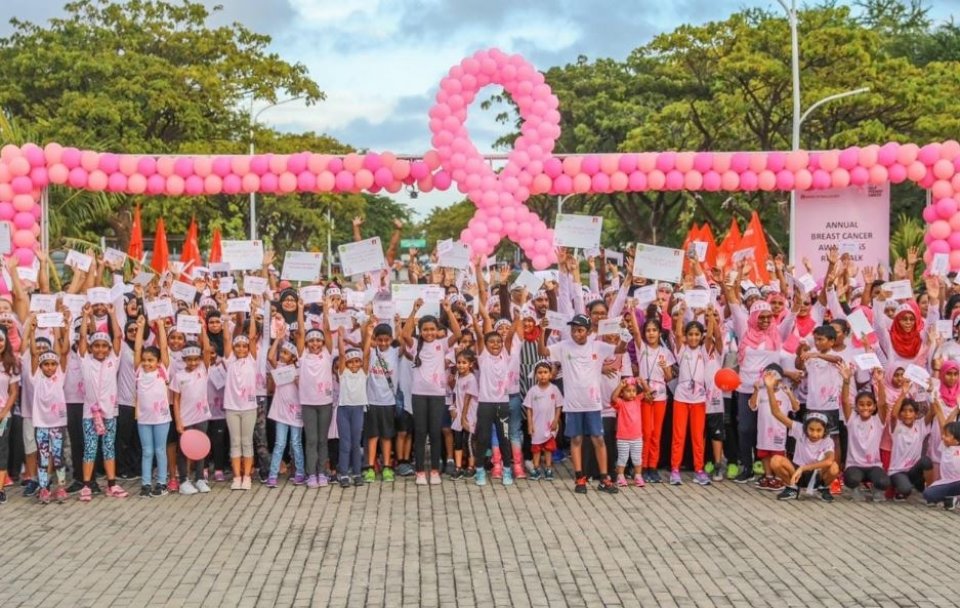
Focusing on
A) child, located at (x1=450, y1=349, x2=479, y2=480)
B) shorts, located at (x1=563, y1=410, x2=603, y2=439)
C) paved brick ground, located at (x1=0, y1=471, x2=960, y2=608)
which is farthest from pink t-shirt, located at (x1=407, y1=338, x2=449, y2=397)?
shorts, located at (x1=563, y1=410, x2=603, y2=439)

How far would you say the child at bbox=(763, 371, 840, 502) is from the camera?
9609 mm

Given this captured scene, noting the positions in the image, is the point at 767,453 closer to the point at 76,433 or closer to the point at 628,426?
the point at 628,426

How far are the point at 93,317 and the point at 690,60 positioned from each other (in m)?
22.3

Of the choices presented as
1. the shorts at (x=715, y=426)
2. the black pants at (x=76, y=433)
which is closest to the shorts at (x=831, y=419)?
the shorts at (x=715, y=426)

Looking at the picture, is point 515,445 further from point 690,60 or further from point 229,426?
point 690,60

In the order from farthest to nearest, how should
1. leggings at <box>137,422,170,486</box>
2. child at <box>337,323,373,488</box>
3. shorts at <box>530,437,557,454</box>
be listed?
1. shorts at <box>530,437,557,454</box>
2. child at <box>337,323,373,488</box>
3. leggings at <box>137,422,170,486</box>

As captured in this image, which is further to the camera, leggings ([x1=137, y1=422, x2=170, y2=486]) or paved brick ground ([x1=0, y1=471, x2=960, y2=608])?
leggings ([x1=137, y1=422, x2=170, y2=486])

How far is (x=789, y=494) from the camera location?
9.63 meters

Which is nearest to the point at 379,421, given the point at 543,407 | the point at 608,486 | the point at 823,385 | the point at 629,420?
the point at 543,407

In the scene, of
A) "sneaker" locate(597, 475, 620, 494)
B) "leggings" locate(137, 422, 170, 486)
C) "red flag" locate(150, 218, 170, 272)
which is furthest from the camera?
"red flag" locate(150, 218, 170, 272)

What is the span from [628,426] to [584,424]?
15.0 inches

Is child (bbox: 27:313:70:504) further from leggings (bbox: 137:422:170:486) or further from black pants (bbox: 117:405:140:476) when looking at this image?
leggings (bbox: 137:422:170:486)

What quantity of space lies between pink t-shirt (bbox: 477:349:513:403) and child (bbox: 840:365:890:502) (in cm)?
287

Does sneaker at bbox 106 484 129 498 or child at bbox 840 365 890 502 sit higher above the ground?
child at bbox 840 365 890 502
